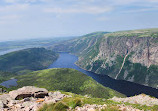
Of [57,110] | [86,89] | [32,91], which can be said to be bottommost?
[86,89]

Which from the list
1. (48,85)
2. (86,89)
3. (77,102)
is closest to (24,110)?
(77,102)

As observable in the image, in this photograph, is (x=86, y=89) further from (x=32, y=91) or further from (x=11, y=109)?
(x=11, y=109)

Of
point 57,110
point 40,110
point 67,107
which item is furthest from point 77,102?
point 40,110

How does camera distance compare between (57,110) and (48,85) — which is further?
(48,85)

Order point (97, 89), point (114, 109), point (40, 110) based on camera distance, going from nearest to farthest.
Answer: point (114, 109) < point (40, 110) < point (97, 89)

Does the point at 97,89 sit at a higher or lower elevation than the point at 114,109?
lower

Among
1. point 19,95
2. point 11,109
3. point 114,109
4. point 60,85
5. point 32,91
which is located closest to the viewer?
point 114,109

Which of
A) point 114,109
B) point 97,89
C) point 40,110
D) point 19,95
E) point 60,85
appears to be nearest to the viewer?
point 114,109

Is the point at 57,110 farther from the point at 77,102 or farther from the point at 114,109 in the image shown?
→ the point at 114,109

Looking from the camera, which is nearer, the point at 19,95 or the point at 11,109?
the point at 11,109
